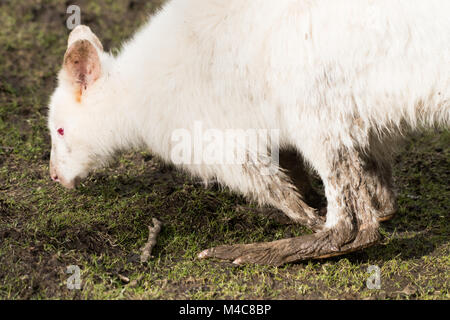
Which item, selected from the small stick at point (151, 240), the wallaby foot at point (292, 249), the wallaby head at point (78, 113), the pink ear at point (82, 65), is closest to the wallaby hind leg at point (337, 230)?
the wallaby foot at point (292, 249)

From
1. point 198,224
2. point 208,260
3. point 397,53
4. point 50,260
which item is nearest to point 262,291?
point 208,260

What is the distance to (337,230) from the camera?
3900mm

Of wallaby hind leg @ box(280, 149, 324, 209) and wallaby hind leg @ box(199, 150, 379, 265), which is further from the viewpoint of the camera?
wallaby hind leg @ box(280, 149, 324, 209)

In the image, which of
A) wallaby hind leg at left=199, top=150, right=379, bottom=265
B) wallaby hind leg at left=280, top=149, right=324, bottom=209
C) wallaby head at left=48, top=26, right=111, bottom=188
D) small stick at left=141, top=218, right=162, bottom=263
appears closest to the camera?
wallaby hind leg at left=199, top=150, right=379, bottom=265

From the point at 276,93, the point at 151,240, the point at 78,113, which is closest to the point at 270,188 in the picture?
the point at 276,93

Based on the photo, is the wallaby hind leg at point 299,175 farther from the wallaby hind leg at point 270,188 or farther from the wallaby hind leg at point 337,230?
the wallaby hind leg at point 337,230

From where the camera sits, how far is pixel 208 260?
405 centimetres

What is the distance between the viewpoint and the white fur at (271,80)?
3.47 meters

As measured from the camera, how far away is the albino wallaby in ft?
11.4

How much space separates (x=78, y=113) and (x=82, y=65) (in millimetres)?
324

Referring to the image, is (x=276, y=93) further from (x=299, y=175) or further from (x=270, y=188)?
(x=299, y=175)

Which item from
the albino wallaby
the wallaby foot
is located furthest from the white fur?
the wallaby foot

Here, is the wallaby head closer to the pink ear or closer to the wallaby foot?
the pink ear

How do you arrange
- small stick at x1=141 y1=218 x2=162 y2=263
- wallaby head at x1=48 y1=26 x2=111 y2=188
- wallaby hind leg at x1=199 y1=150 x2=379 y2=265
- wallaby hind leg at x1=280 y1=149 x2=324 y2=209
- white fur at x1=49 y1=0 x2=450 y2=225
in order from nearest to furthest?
white fur at x1=49 y1=0 x2=450 y2=225
wallaby hind leg at x1=199 y1=150 x2=379 y2=265
wallaby head at x1=48 y1=26 x2=111 y2=188
small stick at x1=141 y1=218 x2=162 y2=263
wallaby hind leg at x1=280 y1=149 x2=324 y2=209
